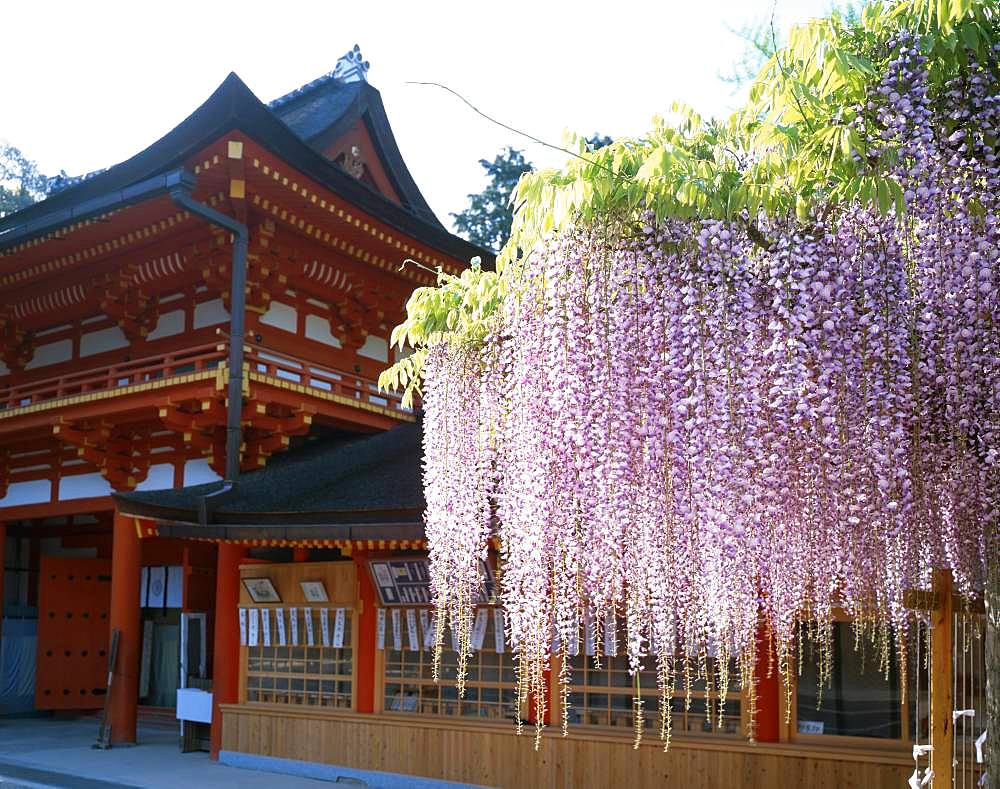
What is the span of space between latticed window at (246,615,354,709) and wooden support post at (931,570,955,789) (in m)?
6.27

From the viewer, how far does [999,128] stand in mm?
3531

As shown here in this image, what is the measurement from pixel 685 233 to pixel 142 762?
852 centimetres

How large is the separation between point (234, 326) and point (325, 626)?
295 centimetres

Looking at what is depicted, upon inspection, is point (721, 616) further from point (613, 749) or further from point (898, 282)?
point (613, 749)

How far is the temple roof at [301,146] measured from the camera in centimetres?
940

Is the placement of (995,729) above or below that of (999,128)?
below

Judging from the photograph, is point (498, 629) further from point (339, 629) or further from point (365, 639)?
point (339, 629)

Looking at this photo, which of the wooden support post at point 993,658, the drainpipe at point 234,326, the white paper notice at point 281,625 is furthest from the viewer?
the white paper notice at point 281,625

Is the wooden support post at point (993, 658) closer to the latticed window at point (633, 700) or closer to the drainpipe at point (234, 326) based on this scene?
the latticed window at point (633, 700)

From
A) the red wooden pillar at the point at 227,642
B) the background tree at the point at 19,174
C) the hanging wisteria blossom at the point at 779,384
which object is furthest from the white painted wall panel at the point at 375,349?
the background tree at the point at 19,174

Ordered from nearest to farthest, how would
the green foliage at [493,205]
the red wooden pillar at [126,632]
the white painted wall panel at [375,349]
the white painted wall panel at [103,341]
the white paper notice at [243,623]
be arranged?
the white paper notice at [243,623]
the red wooden pillar at [126,632]
the white painted wall panel at [103,341]
the white painted wall panel at [375,349]
the green foliage at [493,205]

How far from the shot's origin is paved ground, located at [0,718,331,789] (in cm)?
898

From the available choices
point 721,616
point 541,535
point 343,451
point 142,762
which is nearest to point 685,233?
point 541,535

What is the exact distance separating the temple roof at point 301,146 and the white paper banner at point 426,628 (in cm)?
407
